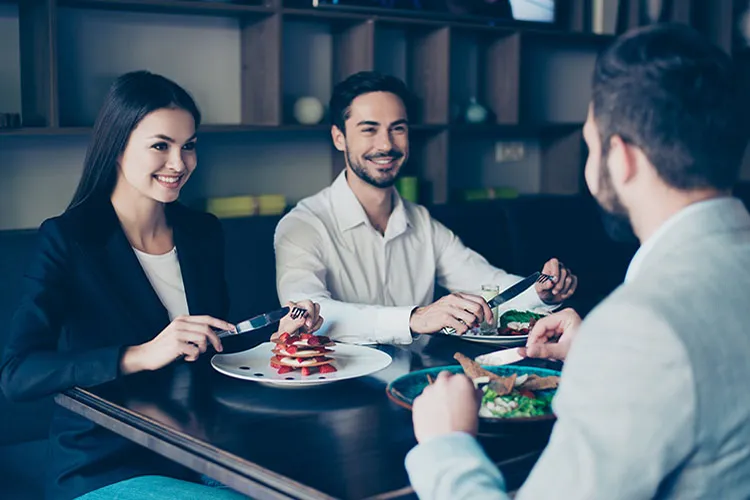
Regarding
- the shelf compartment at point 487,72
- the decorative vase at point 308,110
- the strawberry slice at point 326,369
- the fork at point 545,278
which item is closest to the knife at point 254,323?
the strawberry slice at point 326,369

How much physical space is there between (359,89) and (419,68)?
1284 millimetres

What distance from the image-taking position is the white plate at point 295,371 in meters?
1.65

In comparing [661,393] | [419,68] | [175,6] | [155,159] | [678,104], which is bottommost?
[661,393]

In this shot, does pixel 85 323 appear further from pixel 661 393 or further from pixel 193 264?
pixel 661 393

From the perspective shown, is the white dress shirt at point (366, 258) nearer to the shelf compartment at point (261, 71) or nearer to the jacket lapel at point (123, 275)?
the jacket lapel at point (123, 275)

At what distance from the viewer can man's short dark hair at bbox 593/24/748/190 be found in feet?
3.39

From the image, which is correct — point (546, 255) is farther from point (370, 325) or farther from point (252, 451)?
point (252, 451)

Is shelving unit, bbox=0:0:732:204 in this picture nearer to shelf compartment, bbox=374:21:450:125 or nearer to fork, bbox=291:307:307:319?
shelf compartment, bbox=374:21:450:125

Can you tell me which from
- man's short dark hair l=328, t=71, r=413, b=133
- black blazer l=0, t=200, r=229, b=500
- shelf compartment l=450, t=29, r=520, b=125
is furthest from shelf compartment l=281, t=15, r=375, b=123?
black blazer l=0, t=200, r=229, b=500

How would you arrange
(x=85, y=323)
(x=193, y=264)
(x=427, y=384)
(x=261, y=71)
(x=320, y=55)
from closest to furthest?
(x=427, y=384) < (x=85, y=323) < (x=193, y=264) < (x=261, y=71) < (x=320, y=55)

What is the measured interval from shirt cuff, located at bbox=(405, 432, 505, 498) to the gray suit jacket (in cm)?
6

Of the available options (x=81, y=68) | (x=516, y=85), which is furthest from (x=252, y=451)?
(x=516, y=85)

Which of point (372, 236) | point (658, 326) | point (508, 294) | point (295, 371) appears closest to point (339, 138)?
point (372, 236)

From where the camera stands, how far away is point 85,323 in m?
1.93
